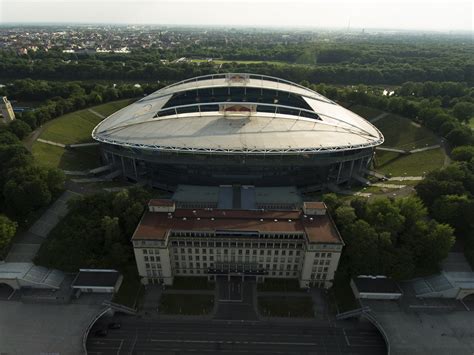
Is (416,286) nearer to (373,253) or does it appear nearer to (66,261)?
(373,253)

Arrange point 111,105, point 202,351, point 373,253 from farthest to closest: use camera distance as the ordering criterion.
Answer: point 111,105 < point 373,253 < point 202,351

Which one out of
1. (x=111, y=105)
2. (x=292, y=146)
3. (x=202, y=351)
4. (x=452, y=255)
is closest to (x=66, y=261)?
(x=202, y=351)

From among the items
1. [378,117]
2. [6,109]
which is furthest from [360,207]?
[6,109]

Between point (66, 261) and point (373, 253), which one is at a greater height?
point (373, 253)

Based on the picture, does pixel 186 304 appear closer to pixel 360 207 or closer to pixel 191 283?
pixel 191 283

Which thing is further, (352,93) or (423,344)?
(352,93)

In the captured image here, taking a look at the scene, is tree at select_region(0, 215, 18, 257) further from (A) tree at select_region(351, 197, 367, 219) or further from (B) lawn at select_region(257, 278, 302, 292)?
(A) tree at select_region(351, 197, 367, 219)

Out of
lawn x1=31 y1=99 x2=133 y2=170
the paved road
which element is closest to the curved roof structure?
lawn x1=31 y1=99 x2=133 y2=170
